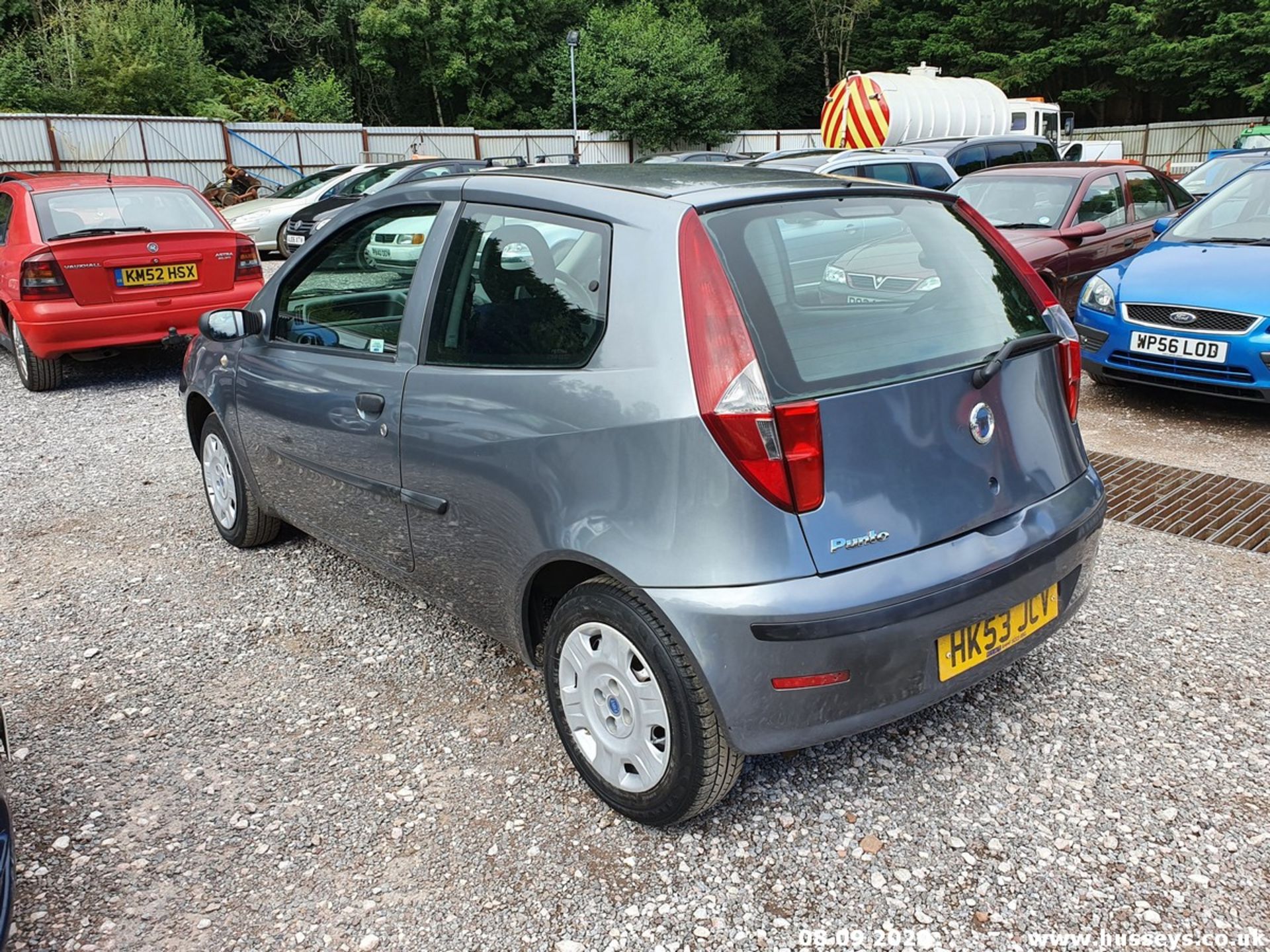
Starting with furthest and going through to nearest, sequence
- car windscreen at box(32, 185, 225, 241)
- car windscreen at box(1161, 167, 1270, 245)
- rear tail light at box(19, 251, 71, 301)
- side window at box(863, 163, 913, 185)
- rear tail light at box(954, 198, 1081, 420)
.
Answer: side window at box(863, 163, 913, 185)
car windscreen at box(32, 185, 225, 241)
rear tail light at box(19, 251, 71, 301)
car windscreen at box(1161, 167, 1270, 245)
rear tail light at box(954, 198, 1081, 420)

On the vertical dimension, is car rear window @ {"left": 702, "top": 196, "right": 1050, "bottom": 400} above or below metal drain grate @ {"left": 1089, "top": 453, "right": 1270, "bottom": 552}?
above

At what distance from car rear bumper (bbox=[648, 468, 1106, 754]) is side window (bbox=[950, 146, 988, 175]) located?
11598 mm

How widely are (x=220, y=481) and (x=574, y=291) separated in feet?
8.35

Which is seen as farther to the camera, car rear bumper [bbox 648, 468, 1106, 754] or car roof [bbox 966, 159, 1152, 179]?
car roof [bbox 966, 159, 1152, 179]

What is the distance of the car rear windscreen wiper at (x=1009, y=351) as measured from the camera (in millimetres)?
2420

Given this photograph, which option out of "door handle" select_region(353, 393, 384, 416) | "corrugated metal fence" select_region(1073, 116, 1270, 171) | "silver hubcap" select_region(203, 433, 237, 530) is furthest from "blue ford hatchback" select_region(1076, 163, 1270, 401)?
"corrugated metal fence" select_region(1073, 116, 1270, 171)

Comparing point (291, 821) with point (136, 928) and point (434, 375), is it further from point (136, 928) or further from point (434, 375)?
point (434, 375)

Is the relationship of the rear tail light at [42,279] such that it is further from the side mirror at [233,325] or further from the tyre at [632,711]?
the tyre at [632,711]

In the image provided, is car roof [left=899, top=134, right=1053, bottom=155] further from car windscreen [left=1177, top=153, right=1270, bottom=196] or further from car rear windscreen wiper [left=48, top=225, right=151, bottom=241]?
car rear windscreen wiper [left=48, top=225, right=151, bottom=241]

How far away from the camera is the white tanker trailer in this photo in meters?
19.5

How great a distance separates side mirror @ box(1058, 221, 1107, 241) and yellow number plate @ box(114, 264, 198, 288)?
22.6ft

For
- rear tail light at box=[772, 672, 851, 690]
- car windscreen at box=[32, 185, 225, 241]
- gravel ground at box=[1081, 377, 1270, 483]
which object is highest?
car windscreen at box=[32, 185, 225, 241]

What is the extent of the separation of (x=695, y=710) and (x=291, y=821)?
115 cm

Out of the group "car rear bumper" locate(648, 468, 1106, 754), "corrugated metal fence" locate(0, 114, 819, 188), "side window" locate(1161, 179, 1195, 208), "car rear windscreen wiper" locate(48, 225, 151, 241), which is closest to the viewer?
"car rear bumper" locate(648, 468, 1106, 754)
